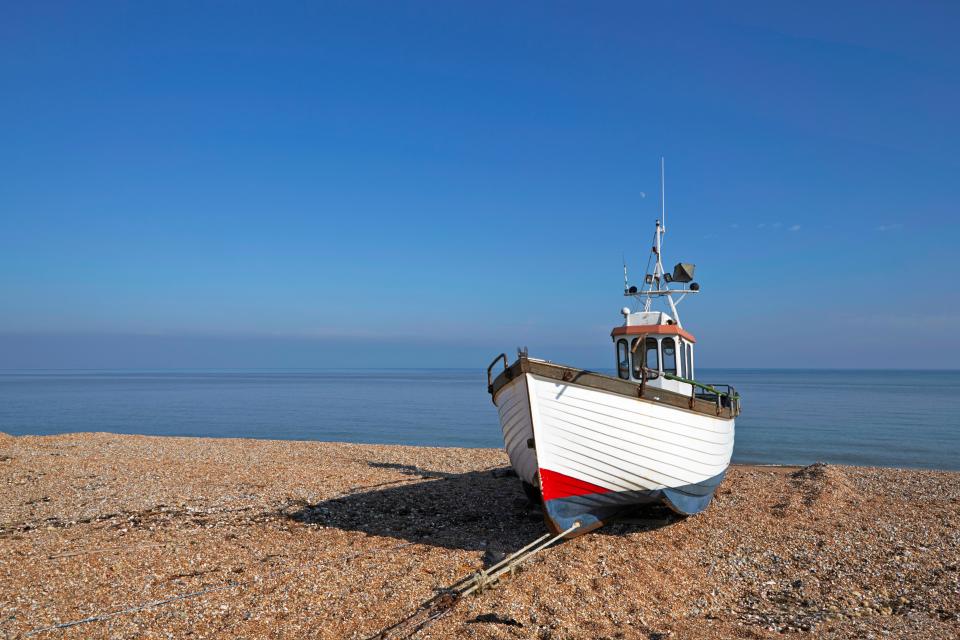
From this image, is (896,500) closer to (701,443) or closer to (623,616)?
(701,443)

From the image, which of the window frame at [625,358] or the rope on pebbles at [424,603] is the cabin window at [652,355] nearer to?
the window frame at [625,358]

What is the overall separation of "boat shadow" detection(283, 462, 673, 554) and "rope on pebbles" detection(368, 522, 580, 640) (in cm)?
138

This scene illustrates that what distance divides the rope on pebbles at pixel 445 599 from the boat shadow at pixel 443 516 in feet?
4.54

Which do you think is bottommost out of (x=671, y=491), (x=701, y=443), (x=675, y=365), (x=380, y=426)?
(x=380, y=426)

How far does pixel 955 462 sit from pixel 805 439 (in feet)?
26.5

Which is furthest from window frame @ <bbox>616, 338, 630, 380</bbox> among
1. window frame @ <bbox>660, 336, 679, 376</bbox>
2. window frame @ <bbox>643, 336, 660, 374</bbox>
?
window frame @ <bbox>660, 336, 679, 376</bbox>

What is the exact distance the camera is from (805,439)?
33562 mm

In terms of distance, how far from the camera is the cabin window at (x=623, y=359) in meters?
13.6

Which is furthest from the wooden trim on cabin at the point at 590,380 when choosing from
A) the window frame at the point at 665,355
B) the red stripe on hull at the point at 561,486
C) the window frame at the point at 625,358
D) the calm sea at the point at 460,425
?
the calm sea at the point at 460,425

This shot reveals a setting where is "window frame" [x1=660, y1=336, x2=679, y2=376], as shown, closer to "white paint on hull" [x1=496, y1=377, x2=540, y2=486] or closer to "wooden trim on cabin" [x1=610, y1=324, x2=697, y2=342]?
"wooden trim on cabin" [x1=610, y1=324, x2=697, y2=342]

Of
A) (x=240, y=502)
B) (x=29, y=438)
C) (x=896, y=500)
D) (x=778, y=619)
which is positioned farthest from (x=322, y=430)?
(x=778, y=619)

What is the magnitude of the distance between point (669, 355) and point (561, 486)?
5260mm

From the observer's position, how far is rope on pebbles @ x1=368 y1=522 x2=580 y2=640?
679 centimetres

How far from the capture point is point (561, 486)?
9.60 m
